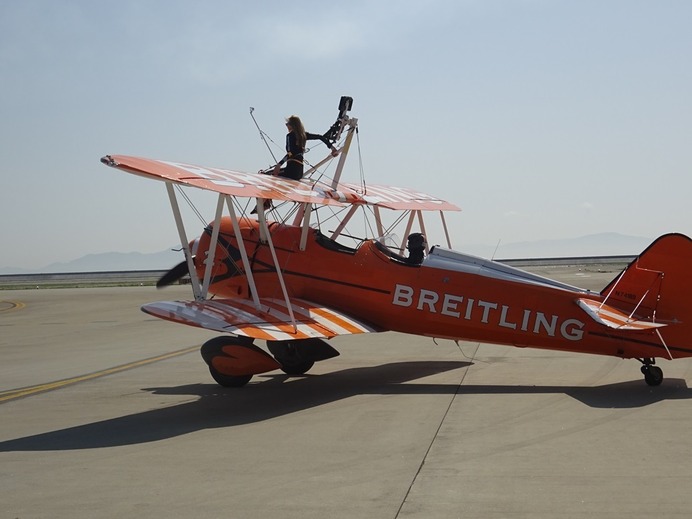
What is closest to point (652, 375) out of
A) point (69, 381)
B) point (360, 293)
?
point (360, 293)

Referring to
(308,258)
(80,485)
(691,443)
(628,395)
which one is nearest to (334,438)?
(80,485)

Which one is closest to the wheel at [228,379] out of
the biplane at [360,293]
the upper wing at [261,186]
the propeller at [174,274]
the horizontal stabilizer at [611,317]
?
the biplane at [360,293]

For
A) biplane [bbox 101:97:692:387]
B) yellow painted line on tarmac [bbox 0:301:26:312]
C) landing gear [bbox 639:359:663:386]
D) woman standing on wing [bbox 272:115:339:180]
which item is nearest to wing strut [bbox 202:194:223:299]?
biplane [bbox 101:97:692:387]

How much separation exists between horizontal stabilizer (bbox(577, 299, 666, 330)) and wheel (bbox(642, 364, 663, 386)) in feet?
1.97

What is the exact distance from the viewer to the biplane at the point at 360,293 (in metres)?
9.56

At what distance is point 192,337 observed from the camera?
17953 mm

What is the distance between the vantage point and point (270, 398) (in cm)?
1011

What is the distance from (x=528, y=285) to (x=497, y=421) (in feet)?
8.74

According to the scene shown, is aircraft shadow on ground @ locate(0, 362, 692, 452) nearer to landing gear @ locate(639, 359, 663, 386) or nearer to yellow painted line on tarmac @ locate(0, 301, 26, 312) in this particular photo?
landing gear @ locate(639, 359, 663, 386)

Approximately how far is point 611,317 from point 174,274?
22.1 ft

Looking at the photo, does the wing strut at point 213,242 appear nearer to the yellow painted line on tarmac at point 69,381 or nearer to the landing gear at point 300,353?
the landing gear at point 300,353

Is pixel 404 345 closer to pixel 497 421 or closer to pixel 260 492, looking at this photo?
pixel 497 421

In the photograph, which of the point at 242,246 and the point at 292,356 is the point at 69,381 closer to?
the point at 292,356

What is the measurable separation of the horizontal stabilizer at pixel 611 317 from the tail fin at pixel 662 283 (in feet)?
0.47
